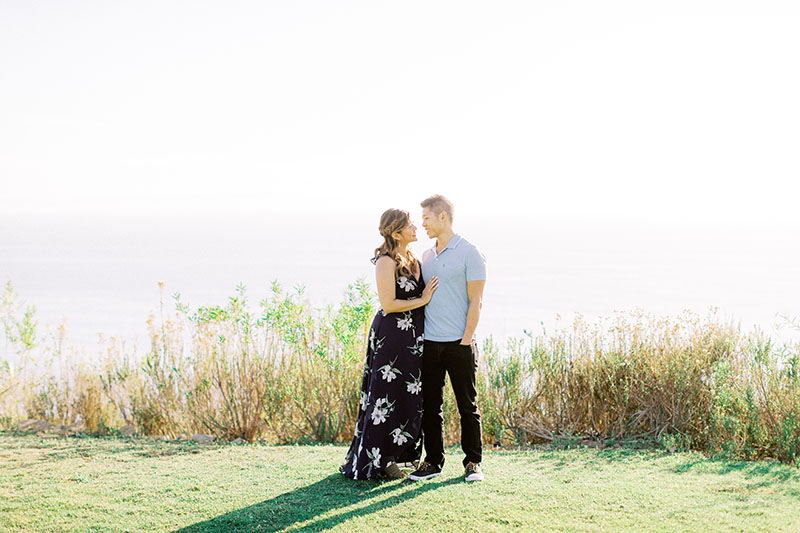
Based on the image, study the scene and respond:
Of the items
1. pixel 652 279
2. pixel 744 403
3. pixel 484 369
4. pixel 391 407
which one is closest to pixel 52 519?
pixel 391 407

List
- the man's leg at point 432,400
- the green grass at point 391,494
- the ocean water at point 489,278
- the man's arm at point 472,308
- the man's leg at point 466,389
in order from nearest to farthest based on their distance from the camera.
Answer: the green grass at point 391,494
the man's arm at point 472,308
the man's leg at point 466,389
the man's leg at point 432,400
the ocean water at point 489,278

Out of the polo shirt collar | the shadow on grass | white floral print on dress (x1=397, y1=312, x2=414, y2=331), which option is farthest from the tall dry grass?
the polo shirt collar

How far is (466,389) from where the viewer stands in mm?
4805

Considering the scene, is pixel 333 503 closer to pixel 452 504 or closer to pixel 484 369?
pixel 452 504

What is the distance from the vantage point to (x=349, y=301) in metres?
7.43

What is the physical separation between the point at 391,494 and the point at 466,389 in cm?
87

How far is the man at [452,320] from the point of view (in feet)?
15.5

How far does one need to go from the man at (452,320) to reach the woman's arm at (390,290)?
0.22ft

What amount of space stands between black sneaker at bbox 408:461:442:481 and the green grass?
3.0 inches

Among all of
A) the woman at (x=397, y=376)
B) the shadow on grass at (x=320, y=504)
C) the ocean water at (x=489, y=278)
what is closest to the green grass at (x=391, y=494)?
the shadow on grass at (x=320, y=504)

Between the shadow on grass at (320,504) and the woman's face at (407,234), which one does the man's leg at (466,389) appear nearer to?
the shadow on grass at (320,504)

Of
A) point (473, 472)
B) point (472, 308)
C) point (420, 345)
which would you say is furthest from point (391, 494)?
point (472, 308)

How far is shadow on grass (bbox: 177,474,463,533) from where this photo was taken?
161 inches

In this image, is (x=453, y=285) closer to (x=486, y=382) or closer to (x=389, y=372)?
(x=389, y=372)
